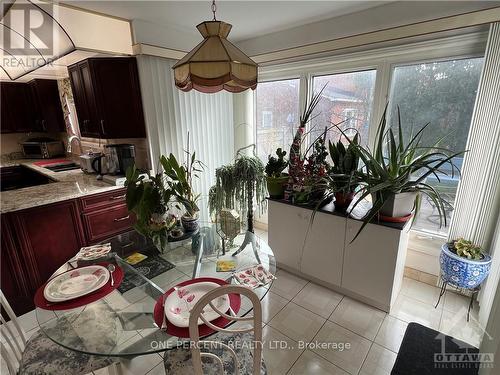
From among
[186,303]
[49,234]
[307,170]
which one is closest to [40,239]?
[49,234]

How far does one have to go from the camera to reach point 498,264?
63.9 inches

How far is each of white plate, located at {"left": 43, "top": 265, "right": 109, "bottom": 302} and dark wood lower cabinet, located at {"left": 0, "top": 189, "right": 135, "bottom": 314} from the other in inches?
37.6

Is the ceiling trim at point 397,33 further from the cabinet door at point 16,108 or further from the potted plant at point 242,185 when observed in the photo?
the cabinet door at point 16,108

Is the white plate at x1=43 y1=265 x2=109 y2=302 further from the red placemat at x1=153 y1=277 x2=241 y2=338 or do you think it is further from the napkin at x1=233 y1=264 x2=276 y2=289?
the napkin at x1=233 y1=264 x2=276 y2=289

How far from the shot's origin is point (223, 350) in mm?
1233

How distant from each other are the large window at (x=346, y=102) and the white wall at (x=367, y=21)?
1.25ft

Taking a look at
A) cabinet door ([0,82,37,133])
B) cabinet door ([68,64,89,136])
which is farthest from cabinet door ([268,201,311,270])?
cabinet door ([0,82,37,133])

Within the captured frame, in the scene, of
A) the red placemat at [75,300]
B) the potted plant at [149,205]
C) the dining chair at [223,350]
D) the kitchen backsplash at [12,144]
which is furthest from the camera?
the kitchen backsplash at [12,144]

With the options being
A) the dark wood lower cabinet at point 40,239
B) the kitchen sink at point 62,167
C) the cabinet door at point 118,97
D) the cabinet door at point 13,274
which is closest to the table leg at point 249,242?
the dark wood lower cabinet at point 40,239

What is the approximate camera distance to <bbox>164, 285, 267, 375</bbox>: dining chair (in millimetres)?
873

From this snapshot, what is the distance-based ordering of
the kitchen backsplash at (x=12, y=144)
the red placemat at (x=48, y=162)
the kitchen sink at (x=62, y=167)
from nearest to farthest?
the kitchen sink at (x=62, y=167) → the red placemat at (x=48, y=162) → the kitchen backsplash at (x=12, y=144)

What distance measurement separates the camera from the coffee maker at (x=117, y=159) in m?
2.60

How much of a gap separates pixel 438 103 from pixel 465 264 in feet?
4.13

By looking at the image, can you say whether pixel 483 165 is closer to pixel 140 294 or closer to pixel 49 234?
pixel 140 294
